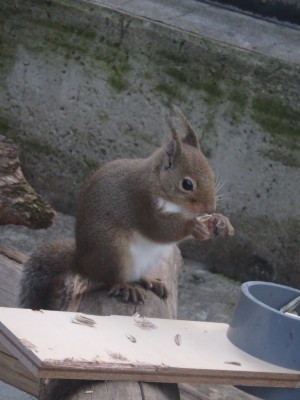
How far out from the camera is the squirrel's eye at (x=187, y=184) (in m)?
3.02

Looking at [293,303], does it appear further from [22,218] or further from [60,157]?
[60,157]

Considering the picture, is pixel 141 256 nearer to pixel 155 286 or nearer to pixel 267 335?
pixel 155 286

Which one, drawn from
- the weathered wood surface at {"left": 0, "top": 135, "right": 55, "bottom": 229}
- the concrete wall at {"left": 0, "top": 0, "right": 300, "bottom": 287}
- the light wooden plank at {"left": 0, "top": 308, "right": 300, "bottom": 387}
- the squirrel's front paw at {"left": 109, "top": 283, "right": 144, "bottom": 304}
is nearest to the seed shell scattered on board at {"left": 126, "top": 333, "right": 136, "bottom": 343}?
the light wooden plank at {"left": 0, "top": 308, "right": 300, "bottom": 387}

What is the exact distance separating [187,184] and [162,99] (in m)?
1.32

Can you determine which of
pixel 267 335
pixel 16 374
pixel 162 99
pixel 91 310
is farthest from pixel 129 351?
pixel 162 99

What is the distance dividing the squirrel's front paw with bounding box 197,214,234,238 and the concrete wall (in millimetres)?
1177

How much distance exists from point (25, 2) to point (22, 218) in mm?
1230

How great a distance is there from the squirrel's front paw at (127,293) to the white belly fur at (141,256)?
0.34 feet

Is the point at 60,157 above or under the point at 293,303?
under

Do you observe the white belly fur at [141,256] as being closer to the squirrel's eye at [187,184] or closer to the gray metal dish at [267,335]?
the squirrel's eye at [187,184]

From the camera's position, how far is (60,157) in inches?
178

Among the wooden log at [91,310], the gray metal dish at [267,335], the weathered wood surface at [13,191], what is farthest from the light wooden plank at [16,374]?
the weathered wood surface at [13,191]

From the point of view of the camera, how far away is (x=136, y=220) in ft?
9.89

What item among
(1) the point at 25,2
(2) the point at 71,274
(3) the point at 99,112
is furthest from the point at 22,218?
(1) the point at 25,2
